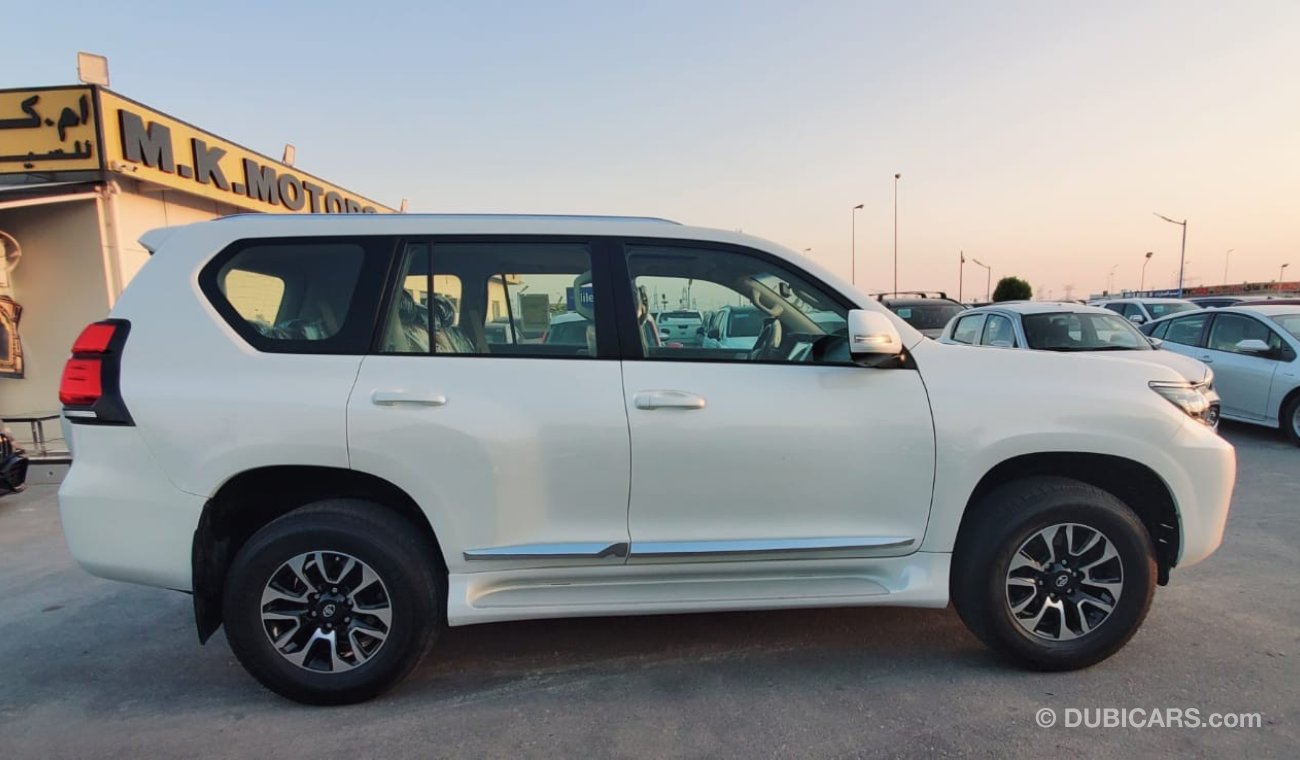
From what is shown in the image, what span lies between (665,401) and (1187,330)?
9589 mm

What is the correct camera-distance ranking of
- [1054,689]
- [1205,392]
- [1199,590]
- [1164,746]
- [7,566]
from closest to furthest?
[1164,746]
[1054,689]
[1205,392]
[1199,590]
[7,566]

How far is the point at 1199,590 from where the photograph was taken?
373 cm

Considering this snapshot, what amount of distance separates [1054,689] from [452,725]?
245 centimetres

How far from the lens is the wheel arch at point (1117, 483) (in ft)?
9.48

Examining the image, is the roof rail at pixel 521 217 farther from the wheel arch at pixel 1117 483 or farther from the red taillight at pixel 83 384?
the wheel arch at pixel 1117 483

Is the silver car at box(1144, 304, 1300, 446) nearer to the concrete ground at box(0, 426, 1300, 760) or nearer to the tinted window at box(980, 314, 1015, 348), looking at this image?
the tinted window at box(980, 314, 1015, 348)

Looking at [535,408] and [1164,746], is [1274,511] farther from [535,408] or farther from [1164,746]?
[535,408]

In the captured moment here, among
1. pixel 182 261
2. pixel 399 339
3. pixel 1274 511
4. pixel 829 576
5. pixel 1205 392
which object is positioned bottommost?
pixel 1274 511

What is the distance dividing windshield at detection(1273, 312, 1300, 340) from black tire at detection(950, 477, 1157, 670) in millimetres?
7200

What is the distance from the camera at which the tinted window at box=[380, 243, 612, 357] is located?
2.76 meters

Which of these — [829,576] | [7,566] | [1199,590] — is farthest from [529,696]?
[7,566]

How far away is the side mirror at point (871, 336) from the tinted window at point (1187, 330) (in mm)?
8558

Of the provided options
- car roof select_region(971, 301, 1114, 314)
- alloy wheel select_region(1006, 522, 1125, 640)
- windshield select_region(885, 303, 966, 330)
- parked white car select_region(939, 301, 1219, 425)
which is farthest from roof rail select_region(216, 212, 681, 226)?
windshield select_region(885, 303, 966, 330)

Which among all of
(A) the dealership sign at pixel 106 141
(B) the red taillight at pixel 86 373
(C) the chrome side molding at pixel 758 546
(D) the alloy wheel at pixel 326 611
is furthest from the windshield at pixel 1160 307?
(A) the dealership sign at pixel 106 141
